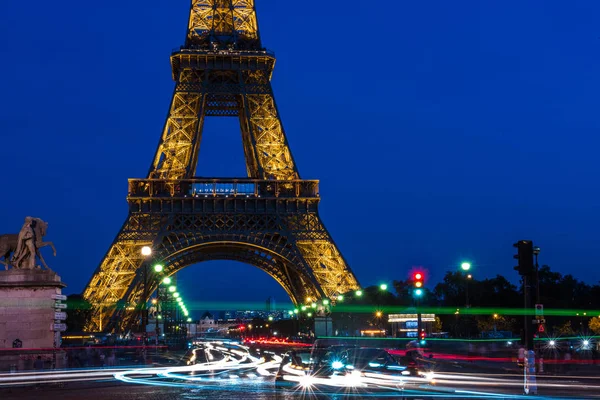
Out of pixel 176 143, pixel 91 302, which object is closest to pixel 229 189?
pixel 176 143

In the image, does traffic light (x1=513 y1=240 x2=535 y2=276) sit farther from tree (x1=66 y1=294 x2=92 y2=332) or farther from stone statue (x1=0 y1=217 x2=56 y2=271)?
tree (x1=66 y1=294 x2=92 y2=332)

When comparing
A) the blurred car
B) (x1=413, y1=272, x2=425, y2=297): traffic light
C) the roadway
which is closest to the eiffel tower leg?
the roadway

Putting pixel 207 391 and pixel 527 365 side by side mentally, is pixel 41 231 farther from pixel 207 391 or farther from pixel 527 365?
pixel 527 365

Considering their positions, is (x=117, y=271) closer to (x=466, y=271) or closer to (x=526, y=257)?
(x=466, y=271)

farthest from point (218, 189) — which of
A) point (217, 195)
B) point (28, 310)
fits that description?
point (28, 310)

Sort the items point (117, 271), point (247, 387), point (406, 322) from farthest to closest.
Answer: point (117, 271) → point (406, 322) → point (247, 387)
